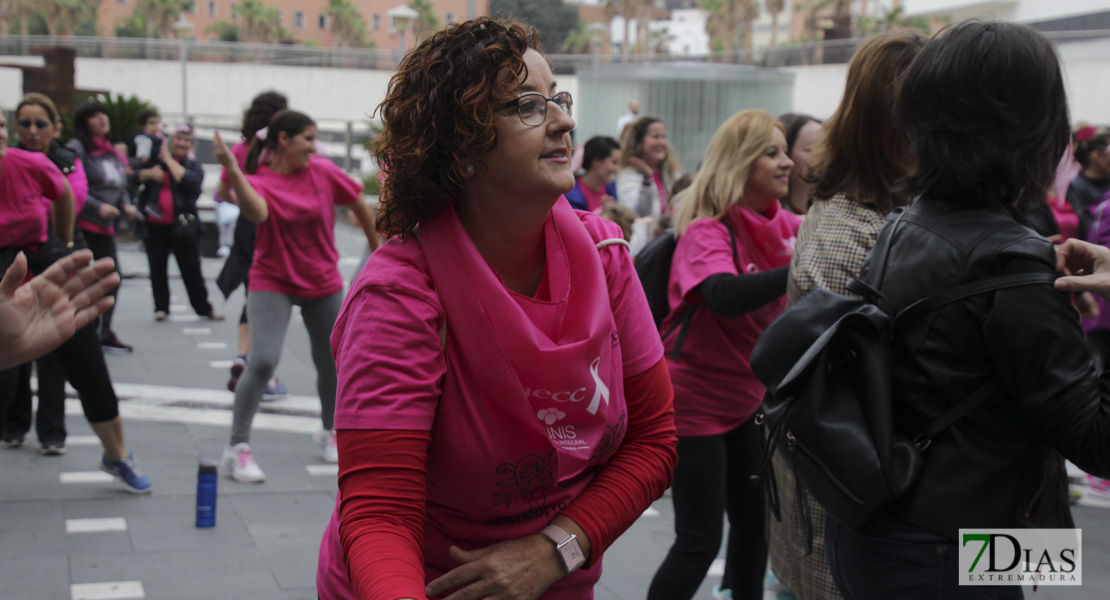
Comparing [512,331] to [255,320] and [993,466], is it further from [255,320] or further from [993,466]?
[255,320]

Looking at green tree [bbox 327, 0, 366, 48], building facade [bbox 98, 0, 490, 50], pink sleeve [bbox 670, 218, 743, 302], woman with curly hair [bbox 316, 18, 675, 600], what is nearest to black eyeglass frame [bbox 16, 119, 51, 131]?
pink sleeve [bbox 670, 218, 743, 302]

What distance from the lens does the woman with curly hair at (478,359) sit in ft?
5.99

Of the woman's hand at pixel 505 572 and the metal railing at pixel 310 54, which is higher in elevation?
the metal railing at pixel 310 54

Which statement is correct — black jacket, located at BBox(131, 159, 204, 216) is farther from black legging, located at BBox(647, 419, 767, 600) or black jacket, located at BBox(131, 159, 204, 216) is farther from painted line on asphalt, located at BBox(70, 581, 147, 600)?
black legging, located at BBox(647, 419, 767, 600)

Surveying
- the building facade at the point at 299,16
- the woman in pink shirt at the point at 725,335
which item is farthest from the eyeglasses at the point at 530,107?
the building facade at the point at 299,16

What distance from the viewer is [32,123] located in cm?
719

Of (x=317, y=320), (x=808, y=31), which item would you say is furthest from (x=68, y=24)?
(x=317, y=320)

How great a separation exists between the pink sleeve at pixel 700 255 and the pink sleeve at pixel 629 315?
1.44 m

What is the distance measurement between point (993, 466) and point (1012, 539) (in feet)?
0.54

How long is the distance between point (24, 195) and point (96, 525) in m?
1.81

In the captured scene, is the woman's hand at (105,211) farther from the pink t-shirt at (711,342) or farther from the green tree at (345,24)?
the green tree at (345,24)

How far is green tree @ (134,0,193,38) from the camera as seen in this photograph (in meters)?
61.7

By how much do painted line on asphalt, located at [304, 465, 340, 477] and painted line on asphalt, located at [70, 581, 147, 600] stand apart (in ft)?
5.63

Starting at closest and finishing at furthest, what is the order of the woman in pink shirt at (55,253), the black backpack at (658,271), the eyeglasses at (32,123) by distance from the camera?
the black backpack at (658,271)
the woman in pink shirt at (55,253)
the eyeglasses at (32,123)
